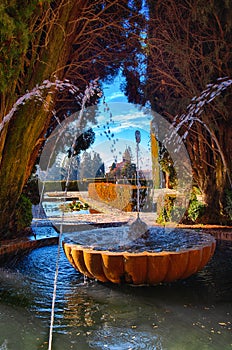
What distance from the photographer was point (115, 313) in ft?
8.55

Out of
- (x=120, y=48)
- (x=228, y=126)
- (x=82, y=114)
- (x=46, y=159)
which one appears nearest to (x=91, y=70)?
(x=120, y=48)

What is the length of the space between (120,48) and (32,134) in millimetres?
3702

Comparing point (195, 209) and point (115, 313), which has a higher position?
point (195, 209)

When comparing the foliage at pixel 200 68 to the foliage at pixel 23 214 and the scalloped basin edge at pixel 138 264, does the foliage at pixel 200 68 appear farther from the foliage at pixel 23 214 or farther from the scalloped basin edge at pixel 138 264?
the scalloped basin edge at pixel 138 264

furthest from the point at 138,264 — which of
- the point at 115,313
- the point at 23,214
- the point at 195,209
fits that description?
the point at 195,209

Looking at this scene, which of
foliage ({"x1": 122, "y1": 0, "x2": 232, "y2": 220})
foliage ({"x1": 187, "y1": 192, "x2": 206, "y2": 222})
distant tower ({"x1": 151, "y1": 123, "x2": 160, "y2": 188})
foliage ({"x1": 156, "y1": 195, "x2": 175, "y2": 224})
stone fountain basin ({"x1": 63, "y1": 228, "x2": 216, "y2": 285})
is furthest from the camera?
distant tower ({"x1": 151, "y1": 123, "x2": 160, "y2": 188})

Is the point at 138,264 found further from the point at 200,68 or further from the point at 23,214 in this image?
the point at 200,68

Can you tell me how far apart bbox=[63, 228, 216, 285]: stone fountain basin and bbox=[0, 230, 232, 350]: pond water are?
12 cm

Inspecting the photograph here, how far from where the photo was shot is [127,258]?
302cm

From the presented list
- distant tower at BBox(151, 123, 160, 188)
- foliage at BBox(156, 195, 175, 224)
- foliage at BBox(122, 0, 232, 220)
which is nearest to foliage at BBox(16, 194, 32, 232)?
foliage at BBox(156, 195, 175, 224)

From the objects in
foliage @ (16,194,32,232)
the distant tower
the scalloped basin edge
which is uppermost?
the distant tower

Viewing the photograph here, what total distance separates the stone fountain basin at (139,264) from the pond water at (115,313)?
0.12 metres

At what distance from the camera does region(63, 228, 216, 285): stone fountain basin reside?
9.95 ft

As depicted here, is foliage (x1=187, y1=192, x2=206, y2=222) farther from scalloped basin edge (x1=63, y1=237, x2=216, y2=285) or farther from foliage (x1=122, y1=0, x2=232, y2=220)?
scalloped basin edge (x1=63, y1=237, x2=216, y2=285)
